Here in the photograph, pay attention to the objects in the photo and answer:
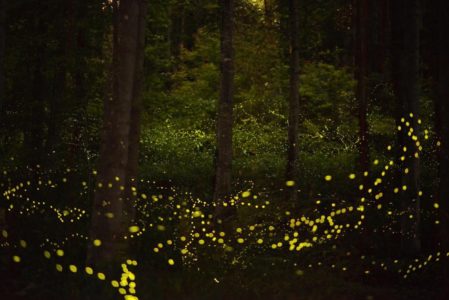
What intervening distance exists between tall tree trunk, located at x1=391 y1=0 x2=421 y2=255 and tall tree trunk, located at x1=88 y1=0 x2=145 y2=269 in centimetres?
587

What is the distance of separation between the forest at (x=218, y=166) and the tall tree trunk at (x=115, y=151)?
23mm

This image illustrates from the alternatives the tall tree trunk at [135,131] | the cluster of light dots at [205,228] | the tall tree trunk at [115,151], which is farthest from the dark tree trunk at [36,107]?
the tall tree trunk at [115,151]

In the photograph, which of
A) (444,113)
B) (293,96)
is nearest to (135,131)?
(444,113)

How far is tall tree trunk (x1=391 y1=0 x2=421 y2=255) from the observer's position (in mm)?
10273

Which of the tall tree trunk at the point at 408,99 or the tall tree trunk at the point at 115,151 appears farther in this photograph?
the tall tree trunk at the point at 408,99

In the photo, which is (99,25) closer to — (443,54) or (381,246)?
(381,246)

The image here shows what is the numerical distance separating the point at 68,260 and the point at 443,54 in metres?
7.00

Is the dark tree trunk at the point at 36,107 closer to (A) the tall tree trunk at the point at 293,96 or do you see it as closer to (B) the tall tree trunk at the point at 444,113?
(A) the tall tree trunk at the point at 293,96

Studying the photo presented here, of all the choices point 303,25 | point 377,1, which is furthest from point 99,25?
point 377,1

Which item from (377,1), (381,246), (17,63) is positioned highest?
(377,1)

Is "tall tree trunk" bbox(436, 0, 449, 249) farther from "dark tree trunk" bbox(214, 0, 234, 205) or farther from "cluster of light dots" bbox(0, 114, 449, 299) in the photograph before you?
"dark tree trunk" bbox(214, 0, 234, 205)

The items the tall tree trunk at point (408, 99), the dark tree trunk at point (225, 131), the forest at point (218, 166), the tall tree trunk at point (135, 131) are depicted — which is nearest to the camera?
the forest at point (218, 166)

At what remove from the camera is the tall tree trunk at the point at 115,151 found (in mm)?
7625

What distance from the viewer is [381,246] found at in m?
11.3
